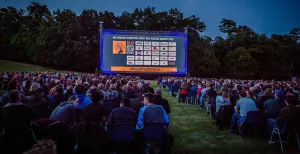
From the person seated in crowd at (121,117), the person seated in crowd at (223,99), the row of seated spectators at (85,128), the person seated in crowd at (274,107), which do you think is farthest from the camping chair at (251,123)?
the person seated in crowd at (121,117)

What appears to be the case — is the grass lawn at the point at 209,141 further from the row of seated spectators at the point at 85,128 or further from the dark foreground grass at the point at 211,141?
the row of seated spectators at the point at 85,128

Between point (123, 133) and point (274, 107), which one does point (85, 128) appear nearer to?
point (123, 133)

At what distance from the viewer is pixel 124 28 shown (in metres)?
34.8

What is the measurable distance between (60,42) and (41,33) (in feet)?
11.0

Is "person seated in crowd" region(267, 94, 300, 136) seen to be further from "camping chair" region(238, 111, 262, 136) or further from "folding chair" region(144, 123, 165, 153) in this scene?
"folding chair" region(144, 123, 165, 153)

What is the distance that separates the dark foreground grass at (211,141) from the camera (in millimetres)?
5219

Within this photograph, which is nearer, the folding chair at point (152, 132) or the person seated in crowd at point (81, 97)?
the folding chair at point (152, 132)

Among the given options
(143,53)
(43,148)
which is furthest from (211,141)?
(143,53)

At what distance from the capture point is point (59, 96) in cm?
607

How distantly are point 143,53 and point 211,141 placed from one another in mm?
15797

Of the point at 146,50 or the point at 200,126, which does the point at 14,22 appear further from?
the point at 200,126

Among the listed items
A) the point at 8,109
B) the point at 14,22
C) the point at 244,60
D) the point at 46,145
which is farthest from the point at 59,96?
the point at 14,22

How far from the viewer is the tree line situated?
Result: 32.3 m

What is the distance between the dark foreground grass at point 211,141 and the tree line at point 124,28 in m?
26.2
